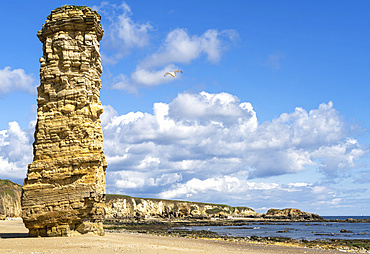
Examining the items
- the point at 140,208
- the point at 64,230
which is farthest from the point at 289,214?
the point at 64,230

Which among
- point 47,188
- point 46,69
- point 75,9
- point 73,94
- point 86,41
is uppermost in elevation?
point 75,9

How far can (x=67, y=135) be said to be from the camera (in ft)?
73.4

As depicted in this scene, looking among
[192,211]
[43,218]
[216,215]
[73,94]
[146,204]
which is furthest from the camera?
[216,215]

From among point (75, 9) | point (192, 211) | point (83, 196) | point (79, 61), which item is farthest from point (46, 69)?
point (192, 211)

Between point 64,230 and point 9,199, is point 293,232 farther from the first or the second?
point 9,199

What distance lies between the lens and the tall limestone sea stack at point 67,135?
70.7ft

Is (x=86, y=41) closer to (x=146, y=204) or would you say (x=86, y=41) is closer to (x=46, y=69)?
(x=46, y=69)

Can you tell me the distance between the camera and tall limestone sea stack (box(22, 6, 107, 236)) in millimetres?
21547

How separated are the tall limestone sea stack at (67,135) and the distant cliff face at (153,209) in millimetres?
71758

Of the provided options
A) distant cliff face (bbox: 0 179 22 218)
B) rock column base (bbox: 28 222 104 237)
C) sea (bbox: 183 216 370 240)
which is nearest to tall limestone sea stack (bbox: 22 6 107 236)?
rock column base (bbox: 28 222 104 237)

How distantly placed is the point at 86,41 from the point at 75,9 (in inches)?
89.3

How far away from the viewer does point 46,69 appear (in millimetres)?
23406

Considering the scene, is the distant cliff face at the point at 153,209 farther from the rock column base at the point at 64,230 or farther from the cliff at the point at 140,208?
the rock column base at the point at 64,230

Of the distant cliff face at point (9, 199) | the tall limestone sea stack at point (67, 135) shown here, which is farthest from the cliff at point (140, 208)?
the tall limestone sea stack at point (67, 135)
